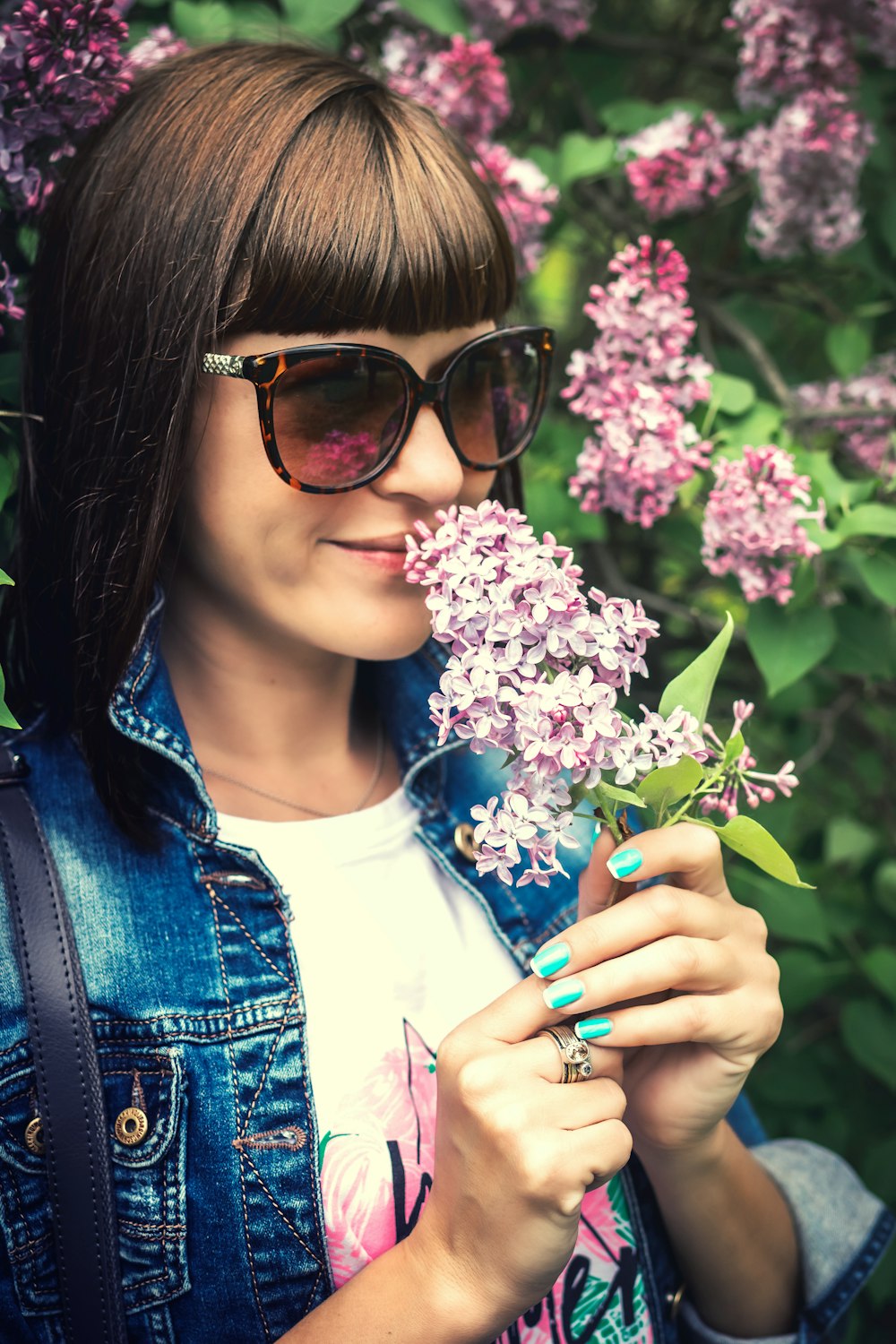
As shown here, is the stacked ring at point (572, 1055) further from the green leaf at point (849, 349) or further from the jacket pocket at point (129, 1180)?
the green leaf at point (849, 349)

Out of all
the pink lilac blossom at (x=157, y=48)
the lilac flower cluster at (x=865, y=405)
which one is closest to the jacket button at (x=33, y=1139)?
the pink lilac blossom at (x=157, y=48)

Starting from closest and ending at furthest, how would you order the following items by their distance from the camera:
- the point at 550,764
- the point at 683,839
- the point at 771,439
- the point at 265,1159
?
1. the point at 550,764
2. the point at 683,839
3. the point at 265,1159
4. the point at 771,439

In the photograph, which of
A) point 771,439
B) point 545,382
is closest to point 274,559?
point 545,382

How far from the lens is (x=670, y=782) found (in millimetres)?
906

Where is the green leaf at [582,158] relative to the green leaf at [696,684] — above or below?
above

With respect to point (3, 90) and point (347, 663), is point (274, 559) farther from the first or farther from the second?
point (3, 90)

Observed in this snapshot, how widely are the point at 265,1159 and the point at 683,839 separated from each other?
54cm

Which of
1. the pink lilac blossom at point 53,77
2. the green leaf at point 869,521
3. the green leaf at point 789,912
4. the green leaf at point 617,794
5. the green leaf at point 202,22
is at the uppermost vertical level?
the green leaf at point 202,22

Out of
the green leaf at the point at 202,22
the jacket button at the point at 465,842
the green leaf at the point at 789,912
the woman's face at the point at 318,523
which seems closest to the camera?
the woman's face at the point at 318,523

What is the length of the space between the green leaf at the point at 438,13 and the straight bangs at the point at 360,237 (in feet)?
2.25

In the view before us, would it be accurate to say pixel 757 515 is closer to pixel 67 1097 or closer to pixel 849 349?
pixel 849 349

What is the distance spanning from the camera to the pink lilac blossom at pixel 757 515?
1.42 metres

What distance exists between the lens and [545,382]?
4.65 ft

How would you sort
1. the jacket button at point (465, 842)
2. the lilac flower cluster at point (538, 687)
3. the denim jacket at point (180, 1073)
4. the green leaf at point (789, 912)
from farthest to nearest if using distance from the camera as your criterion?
the green leaf at point (789, 912)
the jacket button at point (465, 842)
the denim jacket at point (180, 1073)
the lilac flower cluster at point (538, 687)
